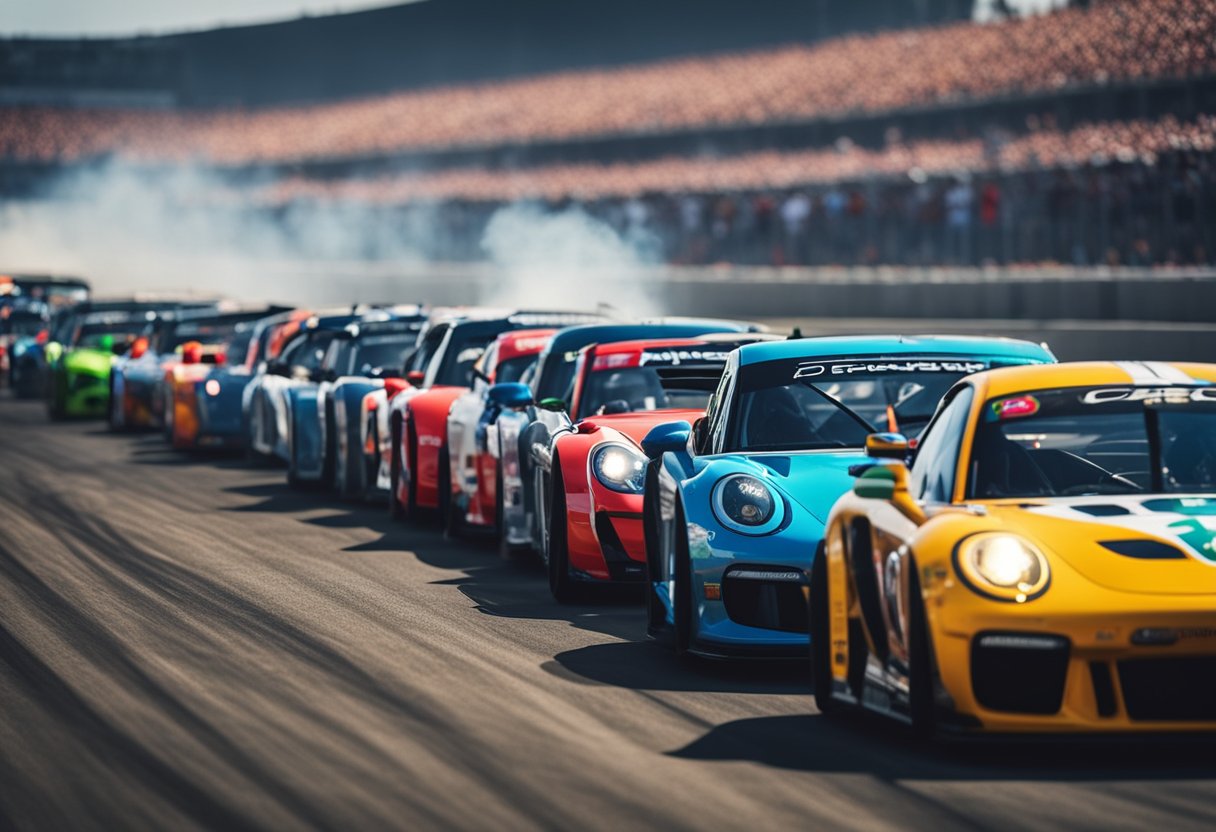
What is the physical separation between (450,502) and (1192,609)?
7.60 m

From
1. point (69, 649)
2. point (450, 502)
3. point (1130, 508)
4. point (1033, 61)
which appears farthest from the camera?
point (1033, 61)

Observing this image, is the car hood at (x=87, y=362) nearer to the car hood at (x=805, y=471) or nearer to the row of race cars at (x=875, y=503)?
the row of race cars at (x=875, y=503)

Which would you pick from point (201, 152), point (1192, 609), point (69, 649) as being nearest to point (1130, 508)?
point (1192, 609)

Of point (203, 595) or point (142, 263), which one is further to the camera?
point (142, 263)

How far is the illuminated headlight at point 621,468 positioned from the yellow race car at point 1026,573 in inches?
108

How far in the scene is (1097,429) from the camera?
9.08 meters

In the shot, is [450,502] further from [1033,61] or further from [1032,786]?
[1033,61]

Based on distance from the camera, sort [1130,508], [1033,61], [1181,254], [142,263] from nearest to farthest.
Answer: [1130,508], [1181,254], [1033,61], [142,263]

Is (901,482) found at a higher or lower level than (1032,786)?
higher

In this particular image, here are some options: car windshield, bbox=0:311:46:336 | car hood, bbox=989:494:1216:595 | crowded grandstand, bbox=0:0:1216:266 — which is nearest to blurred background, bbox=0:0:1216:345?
crowded grandstand, bbox=0:0:1216:266

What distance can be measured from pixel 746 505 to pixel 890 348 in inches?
52.9

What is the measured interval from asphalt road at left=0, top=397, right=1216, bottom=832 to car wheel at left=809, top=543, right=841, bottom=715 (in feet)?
0.31

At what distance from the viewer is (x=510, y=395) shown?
11.0 meters

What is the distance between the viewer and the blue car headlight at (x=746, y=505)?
7.66 meters
